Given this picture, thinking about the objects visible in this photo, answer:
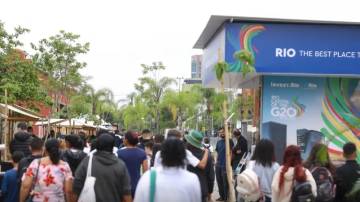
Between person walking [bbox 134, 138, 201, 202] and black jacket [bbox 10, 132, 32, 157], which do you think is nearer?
person walking [bbox 134, 138, 201, 202]

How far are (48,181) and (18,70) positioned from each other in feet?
67.5

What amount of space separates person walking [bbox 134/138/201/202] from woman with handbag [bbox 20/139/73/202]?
2.44 metres

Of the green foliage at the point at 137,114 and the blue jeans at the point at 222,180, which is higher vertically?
the green foliage at the point at 137,114

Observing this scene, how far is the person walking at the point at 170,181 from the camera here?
5605 mm

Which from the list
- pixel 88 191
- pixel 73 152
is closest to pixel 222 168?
pixel 73 152

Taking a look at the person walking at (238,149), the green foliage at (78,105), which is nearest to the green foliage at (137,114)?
the green foliage at (78,105)

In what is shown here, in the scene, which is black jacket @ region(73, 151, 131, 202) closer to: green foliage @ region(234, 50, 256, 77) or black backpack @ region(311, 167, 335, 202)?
black backpack @ region(311, 167, 335, 202)

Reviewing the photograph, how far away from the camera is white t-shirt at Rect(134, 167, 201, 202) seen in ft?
18.4

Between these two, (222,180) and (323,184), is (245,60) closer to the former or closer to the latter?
(222,180)

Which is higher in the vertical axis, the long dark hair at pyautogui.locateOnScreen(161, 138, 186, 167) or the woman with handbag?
the long dark hair at pyautogui.locateOnScreen(161, 138, 186, 167)

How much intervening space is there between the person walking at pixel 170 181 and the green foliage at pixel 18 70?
2141cm

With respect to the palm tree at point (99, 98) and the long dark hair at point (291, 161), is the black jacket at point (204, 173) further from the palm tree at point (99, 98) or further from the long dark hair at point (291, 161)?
the palm tree at point (99, 98)

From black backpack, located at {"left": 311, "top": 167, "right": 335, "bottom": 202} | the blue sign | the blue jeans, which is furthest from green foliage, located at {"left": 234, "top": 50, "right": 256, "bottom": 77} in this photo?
black backpack, located at {"left": 311, "top": 167, "right": 335, "bottom": 202}

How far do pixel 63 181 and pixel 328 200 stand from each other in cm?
334
